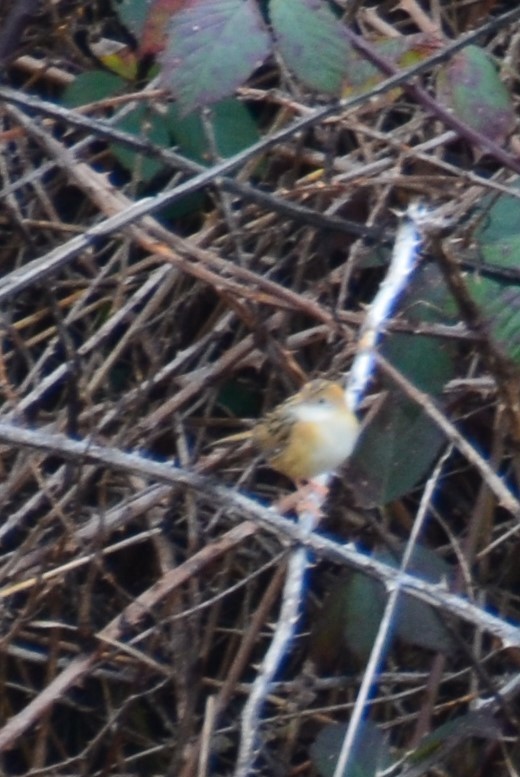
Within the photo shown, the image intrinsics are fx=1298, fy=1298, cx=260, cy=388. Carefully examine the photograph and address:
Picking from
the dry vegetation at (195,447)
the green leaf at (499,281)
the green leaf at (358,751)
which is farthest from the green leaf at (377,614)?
the green leaf at (499,281)

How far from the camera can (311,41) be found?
73.0 inches

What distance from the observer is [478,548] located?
2.79m

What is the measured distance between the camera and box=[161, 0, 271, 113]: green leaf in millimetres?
1839

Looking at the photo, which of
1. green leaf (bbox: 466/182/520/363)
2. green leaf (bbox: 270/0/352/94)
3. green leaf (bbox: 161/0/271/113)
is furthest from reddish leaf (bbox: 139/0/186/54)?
green leaf (bbox: 466/182/520/363)

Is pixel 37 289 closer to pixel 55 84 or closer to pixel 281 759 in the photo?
pixel 55 84

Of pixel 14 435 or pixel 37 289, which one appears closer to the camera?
pixel 14 435

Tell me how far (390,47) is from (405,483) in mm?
767

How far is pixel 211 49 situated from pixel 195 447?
1.18 m

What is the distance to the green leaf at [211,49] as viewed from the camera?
1.84 metres

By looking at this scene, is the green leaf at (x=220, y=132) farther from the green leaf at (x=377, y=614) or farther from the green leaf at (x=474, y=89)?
the green leaf at (x=377, y=614)

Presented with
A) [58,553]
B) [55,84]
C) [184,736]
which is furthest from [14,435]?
[55,84]

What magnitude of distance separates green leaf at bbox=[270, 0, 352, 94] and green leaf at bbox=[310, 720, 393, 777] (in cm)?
106

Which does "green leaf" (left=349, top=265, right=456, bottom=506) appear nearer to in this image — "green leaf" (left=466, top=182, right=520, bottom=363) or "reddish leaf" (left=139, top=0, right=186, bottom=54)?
"green leaf" (left=466, top=182, right=520, bottom=363)

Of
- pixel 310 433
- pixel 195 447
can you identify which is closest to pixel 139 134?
pixel 195 447
